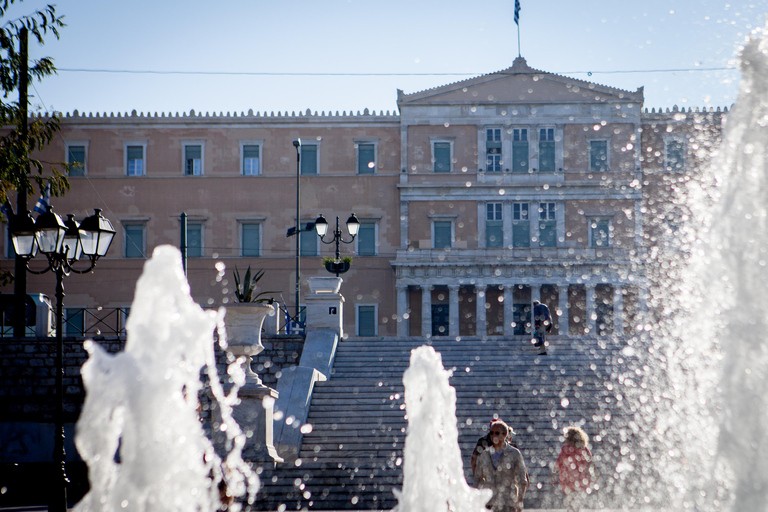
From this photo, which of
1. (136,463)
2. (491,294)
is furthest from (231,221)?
(136,463)

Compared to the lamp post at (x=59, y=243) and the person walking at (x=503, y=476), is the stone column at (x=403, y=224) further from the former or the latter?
the person walking at (x=503, y=476)

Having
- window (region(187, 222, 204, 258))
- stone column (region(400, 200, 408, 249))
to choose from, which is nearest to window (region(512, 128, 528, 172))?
stone column (region(400, 200, 408, 249))

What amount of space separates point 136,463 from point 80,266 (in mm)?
30838

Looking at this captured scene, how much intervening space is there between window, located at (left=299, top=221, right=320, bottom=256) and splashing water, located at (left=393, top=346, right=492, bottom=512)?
26.1 meters

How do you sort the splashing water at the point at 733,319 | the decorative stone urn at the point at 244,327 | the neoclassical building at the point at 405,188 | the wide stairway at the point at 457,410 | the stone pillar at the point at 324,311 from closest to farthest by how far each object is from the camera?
the splashing water at the point at 733,319
the wide stairway at the point at 457,410
the decorative stone urn at the point at 244,327
the stone pillar at the point at 324,311
the neoclassical building at the point at 405,188

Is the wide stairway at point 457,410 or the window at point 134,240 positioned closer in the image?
the wide stairway at point 457,410

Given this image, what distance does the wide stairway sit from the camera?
12852 millimetres

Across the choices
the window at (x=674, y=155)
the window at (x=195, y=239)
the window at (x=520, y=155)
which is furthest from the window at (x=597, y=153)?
the window at (x=195, y=239)

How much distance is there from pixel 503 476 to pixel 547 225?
27335 millimetres

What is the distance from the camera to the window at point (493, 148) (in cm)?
3503

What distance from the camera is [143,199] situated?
116 feet

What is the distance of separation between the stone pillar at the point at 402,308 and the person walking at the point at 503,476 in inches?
997

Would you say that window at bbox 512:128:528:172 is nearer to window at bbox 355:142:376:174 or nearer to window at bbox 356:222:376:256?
window at bbox 355:142:376:174

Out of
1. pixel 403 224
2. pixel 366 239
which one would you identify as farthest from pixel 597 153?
pixel 366 239
